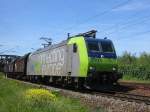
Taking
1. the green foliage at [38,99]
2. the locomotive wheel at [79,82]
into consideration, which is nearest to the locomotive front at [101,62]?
the locomotive wheel at [79,82]

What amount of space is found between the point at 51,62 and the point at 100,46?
7482 mm

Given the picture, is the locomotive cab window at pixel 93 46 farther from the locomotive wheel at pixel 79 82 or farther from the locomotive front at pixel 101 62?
the locomotive wheel at pixel 79 82

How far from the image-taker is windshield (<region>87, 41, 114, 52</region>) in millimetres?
21688

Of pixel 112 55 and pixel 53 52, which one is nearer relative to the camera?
pixel 112 55

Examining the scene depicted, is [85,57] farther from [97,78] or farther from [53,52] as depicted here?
[53,52]

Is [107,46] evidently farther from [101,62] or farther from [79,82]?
[79,82]

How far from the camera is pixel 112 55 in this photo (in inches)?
865

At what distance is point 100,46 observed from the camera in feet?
72.0

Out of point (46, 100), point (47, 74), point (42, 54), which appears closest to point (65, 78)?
point (47, 74)

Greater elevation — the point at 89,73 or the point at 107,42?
the point at 107,42

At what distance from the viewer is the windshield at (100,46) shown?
71.2 ft

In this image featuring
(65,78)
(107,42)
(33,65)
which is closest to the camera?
(107,42)

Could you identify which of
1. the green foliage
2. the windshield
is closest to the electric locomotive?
the windshield

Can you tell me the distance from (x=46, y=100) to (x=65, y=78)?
12105 mm
